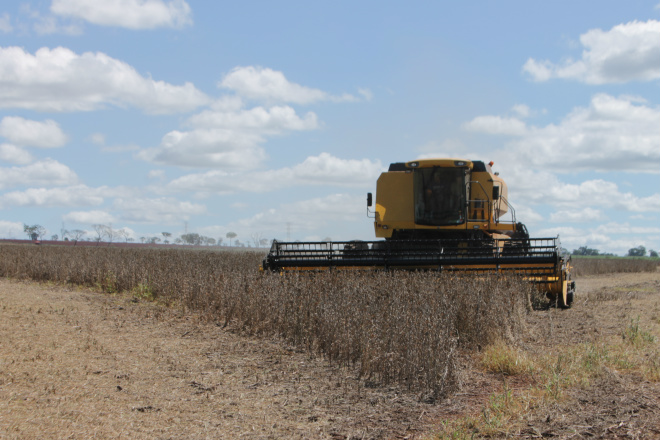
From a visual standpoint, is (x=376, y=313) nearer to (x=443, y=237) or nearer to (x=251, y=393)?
(x=251, y=393)

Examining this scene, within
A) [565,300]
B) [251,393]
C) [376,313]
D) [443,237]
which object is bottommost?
[251,393]

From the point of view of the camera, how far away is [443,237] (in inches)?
543

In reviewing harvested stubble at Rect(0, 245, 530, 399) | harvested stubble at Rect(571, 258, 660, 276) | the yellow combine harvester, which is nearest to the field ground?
harvested stubble at Rect(0, 245, 530, 399)

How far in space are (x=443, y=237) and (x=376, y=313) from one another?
6.64m

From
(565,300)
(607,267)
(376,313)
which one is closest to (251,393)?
(376,313)

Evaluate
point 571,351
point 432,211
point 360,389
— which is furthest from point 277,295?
point 432,211

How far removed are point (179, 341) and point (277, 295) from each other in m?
→ 1.56

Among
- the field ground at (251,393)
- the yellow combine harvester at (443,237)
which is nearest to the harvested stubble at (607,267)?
the yellow combine harvester at (443,237)

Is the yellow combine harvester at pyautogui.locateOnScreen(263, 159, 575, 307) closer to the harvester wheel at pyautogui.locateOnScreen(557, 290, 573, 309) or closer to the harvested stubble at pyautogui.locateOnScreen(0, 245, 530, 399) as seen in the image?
the harvester wheel at pyautogui.locateOnScreen(557, 290, 573, 309)

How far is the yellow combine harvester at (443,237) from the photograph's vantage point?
11.7m

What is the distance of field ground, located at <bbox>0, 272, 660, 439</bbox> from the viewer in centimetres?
470

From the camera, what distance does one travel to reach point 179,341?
314 inches

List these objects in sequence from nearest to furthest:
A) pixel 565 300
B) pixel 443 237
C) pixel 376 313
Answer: pixel 376 313 → pixel 565 300 → pixel 443 237

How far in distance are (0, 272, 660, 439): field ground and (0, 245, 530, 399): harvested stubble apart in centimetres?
25
